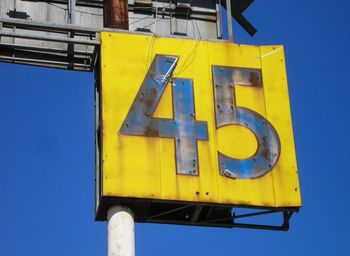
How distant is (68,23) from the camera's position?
2123 cm

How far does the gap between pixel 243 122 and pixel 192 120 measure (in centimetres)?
102

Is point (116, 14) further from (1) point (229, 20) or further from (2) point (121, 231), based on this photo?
(2) point (121, 231)

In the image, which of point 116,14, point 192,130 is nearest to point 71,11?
point 116,14

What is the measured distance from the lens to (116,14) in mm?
21594

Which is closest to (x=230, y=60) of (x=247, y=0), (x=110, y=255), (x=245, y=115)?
(x=245, y=115)

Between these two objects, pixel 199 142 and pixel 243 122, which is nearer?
pixel 199 142

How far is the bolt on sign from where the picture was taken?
752 inches

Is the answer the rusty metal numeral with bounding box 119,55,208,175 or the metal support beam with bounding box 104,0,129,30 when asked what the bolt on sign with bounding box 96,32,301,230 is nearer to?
the rusty metal numeral with bounding box 119,55,208,175

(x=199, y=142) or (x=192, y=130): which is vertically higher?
(x=192, y=130)

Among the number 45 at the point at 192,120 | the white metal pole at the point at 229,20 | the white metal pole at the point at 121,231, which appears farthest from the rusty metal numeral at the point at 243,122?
the white metal pole at the point at 121,231

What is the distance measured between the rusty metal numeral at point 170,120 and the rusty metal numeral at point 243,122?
52 centimetres

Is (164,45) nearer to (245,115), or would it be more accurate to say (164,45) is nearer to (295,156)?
(245,115)

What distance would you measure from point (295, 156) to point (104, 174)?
A: 151 inches

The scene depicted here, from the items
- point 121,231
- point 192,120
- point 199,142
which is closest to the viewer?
point 121,231
